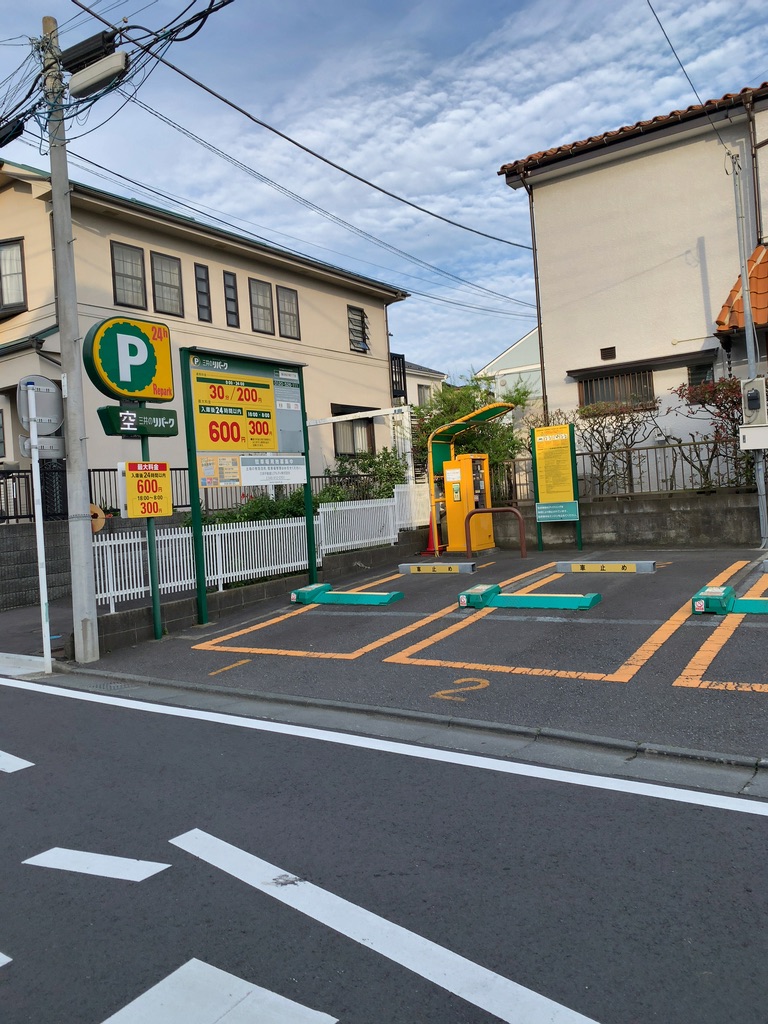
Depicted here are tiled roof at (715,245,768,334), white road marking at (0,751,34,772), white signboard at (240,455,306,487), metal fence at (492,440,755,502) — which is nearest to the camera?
white road marking at (0,751,34,772)

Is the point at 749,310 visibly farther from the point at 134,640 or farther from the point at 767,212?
the point at 134,640

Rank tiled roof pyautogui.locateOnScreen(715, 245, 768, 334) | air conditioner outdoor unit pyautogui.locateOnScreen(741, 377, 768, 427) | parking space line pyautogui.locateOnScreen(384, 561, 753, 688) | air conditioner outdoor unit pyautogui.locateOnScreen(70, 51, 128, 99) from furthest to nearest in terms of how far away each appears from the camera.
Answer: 1. tiled roof pyautogui.locateOnScreen(715, 245, 768, 334)
2. air conditioner outdoor unit pyautogui.locateOnScreen(741, 377, 768, 427)
3. air conditioner outdoor unit pyautogui.locateOnScreen(70, 51, 128, 99)
4. parking space line pyautogui.locateOnScreen(384, 561, 753, 688)

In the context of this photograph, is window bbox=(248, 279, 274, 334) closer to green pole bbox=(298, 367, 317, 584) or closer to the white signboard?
green pole bbox=(298, 367, 317, 584)

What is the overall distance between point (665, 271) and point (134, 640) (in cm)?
1260

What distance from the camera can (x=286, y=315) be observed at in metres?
21.3

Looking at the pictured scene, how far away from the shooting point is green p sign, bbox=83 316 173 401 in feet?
29.8

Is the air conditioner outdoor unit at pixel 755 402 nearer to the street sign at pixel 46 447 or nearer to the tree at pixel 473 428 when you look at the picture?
the tree at pixel 473 428

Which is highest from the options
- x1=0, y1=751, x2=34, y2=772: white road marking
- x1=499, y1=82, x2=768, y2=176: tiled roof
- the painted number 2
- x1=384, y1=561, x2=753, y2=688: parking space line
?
x1=499, y1=82, x2=768, y2=176: tiled roof

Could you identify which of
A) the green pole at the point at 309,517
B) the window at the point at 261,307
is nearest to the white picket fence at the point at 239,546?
the green pole at the point at 309,517

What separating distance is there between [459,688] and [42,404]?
567 centimetres

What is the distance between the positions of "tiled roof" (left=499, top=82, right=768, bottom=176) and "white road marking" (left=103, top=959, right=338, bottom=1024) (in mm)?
16574

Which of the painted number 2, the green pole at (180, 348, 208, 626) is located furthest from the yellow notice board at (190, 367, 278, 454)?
the painted number 2

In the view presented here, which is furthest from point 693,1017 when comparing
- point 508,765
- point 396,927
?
point 508,765

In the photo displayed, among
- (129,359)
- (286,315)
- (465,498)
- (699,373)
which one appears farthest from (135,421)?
(286,315)
